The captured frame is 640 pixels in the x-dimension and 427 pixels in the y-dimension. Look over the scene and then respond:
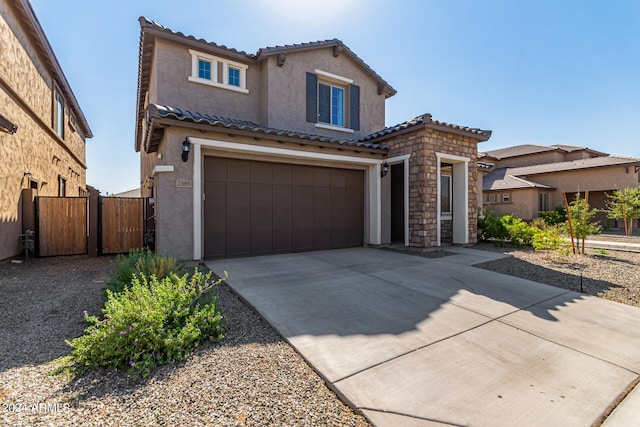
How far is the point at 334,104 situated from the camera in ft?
37.2

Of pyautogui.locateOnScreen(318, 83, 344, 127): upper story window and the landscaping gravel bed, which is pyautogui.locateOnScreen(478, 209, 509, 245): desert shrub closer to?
the landscaping gravel bed

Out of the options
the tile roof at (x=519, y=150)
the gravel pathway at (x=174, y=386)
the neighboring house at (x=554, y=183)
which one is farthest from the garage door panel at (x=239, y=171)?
the tile roof at (x=519, y=150)

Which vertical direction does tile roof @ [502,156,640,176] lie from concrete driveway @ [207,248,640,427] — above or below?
above

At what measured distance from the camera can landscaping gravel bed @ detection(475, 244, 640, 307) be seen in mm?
5027

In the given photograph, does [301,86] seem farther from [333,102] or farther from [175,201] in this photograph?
[175,201]

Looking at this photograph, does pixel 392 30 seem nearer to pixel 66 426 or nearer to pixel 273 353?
pixel 273 353

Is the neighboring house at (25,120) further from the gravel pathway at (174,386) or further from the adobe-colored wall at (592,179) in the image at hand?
the adobe-colored wall at (592,179)

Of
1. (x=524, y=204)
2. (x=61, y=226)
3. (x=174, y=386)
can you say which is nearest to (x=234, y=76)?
(x=61, y=226)

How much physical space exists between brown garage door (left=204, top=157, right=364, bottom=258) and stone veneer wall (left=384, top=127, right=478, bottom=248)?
5.53 ft

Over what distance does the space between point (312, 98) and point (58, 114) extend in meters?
11.6

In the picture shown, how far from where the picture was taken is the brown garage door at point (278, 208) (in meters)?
7.43

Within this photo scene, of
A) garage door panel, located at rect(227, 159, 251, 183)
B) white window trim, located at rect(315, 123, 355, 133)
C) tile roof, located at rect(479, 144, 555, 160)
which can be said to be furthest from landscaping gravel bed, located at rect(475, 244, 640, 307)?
tile roof, located at rect(479, 144, 555, 160)

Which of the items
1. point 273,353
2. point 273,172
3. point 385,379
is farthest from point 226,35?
point 385,379

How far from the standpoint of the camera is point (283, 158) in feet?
26.9
